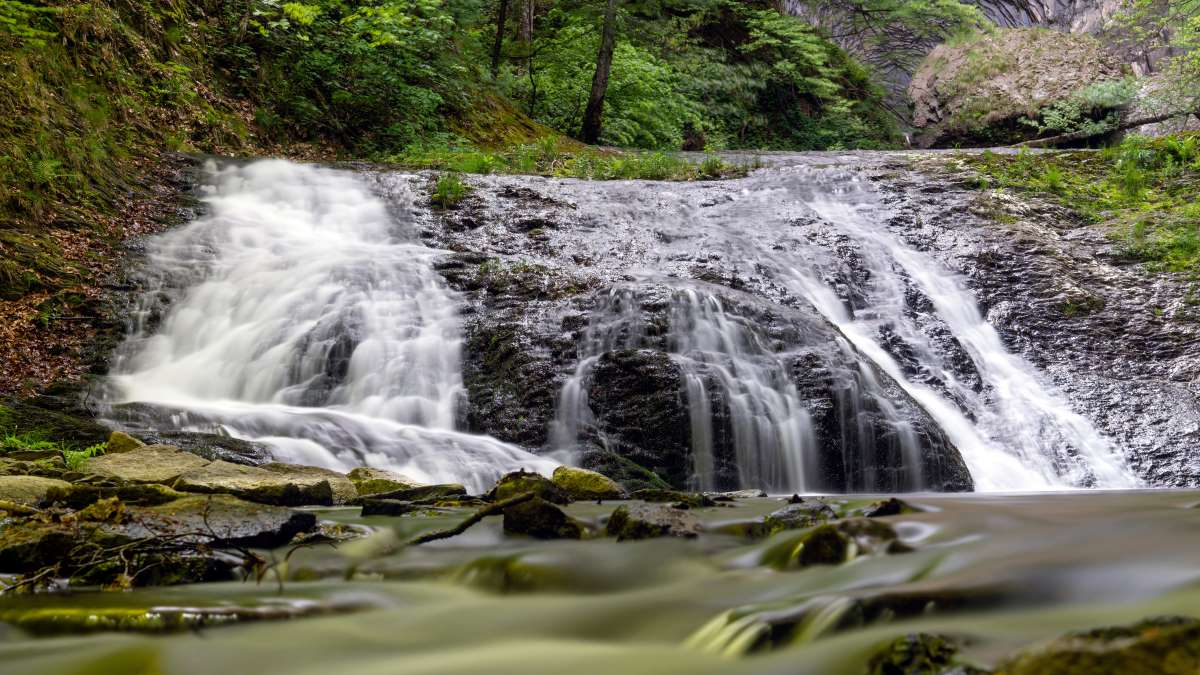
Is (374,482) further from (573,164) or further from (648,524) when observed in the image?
(573,164)

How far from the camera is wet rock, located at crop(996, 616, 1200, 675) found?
143 centimetres

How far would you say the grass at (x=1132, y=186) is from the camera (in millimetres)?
10383

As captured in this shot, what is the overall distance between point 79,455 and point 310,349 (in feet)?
8.89

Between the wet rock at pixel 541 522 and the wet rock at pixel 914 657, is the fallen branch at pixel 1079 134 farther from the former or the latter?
the wet rock at pixel 914 657

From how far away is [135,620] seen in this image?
2.53m

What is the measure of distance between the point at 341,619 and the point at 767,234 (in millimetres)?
9097

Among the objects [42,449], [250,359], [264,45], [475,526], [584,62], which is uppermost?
[584,62]

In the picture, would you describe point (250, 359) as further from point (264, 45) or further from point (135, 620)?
point (264, 45)

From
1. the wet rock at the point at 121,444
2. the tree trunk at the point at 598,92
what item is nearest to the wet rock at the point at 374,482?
the wet rock at the point at 121,444

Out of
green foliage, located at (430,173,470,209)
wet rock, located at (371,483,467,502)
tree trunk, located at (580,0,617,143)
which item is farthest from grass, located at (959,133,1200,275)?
wet rock, located at (371,483,467,502)

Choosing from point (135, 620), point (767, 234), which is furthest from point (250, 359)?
point (767, 234)

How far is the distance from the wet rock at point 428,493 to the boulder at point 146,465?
1.08 meters

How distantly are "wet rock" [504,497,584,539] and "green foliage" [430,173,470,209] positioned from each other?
7.71m

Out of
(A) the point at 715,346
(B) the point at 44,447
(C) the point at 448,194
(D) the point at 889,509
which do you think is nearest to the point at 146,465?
(B) the point at 44,447
